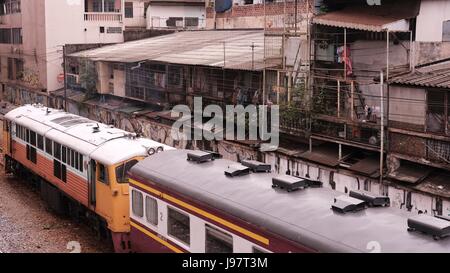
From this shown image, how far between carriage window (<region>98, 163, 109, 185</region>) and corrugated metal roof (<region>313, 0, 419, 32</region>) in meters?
7.53

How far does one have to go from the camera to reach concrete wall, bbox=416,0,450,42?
14406mm

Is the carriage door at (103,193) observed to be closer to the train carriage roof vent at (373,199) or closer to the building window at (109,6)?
the train carriage roof vent at (373,199)

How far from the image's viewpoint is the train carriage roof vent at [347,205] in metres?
7.21

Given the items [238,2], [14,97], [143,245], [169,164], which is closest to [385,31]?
[169,164]

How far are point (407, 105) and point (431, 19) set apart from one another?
2790 mm

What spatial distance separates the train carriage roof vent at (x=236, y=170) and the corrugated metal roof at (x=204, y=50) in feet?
28.4

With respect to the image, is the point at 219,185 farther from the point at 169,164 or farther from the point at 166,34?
the point at 166,34

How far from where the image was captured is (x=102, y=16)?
3656cm

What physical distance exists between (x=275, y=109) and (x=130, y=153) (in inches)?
242

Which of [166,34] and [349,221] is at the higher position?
[166,34]

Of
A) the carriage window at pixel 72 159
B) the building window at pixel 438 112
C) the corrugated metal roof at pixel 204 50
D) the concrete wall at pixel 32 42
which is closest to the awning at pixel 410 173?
the building window at pixel 438 112

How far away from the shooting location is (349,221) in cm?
691

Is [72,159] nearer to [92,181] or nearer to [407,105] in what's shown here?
[92,181]

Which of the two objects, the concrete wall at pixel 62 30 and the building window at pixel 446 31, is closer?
the building window at pixel 446 31
